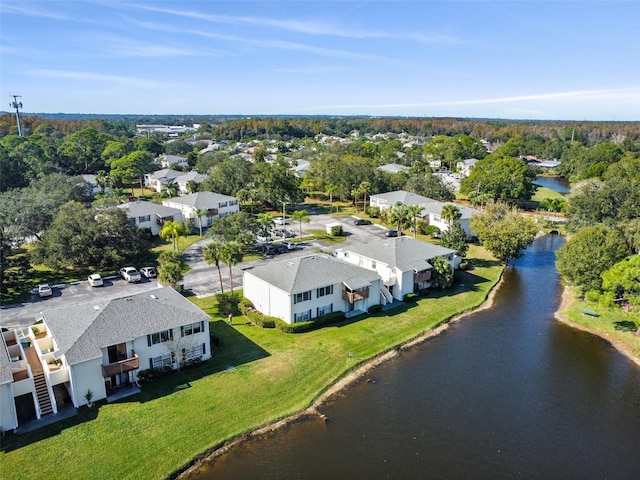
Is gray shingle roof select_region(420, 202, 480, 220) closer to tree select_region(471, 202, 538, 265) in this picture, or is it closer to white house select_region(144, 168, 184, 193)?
tree select_region(471, 202, 538, 265)

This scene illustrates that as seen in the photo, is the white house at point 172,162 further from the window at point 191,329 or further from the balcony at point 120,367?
the balcony at point 120,367

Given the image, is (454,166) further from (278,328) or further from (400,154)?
(278,328)

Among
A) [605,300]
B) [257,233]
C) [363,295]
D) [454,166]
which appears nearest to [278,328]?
[363,295]

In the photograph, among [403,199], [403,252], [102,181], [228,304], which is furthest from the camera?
[102,181]

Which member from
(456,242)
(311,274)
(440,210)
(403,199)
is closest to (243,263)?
(311,274)

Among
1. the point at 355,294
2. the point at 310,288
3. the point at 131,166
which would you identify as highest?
the point at 131,166

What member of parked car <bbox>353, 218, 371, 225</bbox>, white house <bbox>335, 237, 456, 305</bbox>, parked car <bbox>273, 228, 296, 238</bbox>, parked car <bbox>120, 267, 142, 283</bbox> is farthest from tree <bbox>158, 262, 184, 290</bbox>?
parked car <bbox>353, 218, 371, 225</bbox>

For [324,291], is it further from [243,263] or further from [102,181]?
[102,181]
